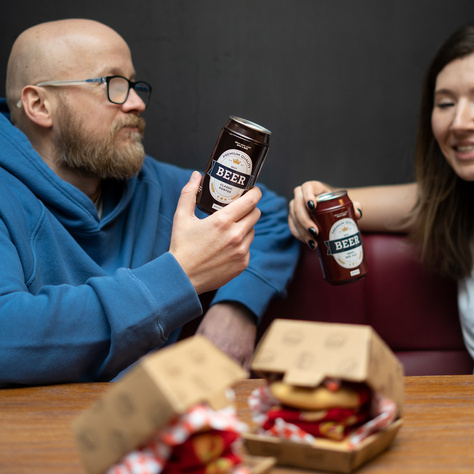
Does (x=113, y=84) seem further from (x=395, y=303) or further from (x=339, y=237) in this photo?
(x=395, y=303)

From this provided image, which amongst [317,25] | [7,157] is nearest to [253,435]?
[7,157]

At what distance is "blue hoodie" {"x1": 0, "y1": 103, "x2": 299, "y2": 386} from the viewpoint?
94 centimetres

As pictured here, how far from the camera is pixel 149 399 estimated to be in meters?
0.45

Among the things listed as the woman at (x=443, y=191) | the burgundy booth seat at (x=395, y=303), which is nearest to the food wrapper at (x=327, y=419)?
the woman at (x=443, y=191)

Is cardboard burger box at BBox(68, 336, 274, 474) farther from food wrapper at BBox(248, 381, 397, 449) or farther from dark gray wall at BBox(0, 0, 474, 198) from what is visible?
dark gray wall at BBox(0, 0, 474, 198)

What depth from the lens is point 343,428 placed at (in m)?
0.57

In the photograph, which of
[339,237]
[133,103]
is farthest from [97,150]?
[339,237]

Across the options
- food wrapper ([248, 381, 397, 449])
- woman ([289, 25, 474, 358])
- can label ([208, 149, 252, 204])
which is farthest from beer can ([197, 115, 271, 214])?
food wrapper ([248, 381, 397, 449])

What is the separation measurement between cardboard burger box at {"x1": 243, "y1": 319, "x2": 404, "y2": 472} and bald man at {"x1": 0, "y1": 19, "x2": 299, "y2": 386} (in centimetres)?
41

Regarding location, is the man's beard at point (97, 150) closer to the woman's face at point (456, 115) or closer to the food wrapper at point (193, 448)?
the woman's face at point (456, 115)

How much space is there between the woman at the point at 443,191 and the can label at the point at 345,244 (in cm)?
21

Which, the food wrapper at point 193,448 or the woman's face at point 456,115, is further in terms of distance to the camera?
the woman's face at point 456,115

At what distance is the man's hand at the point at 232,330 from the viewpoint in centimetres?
134

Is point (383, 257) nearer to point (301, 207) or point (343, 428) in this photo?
point (301, 207)
